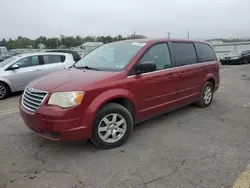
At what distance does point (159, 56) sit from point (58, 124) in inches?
90.2

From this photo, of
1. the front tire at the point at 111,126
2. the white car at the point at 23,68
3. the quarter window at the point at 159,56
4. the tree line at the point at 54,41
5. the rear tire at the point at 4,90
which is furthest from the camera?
the tree line at the point at 54,41

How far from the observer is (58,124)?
3141 millimetres

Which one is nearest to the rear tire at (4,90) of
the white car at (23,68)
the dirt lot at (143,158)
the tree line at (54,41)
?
the white car at (23,68)

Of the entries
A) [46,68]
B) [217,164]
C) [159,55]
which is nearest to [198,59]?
[159,55]

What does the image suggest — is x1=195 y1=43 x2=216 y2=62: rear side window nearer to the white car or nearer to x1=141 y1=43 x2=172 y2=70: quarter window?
x1=141 y1=43 x2=172 y2=70: quarter window

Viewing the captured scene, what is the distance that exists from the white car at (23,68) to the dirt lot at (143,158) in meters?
3.30

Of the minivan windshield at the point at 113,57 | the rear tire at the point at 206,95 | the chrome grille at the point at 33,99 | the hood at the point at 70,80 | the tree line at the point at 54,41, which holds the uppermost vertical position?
the tree line at the point at 54,41

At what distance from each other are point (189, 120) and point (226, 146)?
129cm

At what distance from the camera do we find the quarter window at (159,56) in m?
4.19

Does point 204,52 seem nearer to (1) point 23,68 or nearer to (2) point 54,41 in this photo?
(1) point 23,68

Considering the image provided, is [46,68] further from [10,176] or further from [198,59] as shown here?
[10,176]

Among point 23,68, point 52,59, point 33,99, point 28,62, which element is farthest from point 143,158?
point 52,59

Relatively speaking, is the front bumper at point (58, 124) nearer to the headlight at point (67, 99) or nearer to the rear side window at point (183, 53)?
the headlight at point (67, 99)

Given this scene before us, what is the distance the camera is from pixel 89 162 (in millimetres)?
3252
